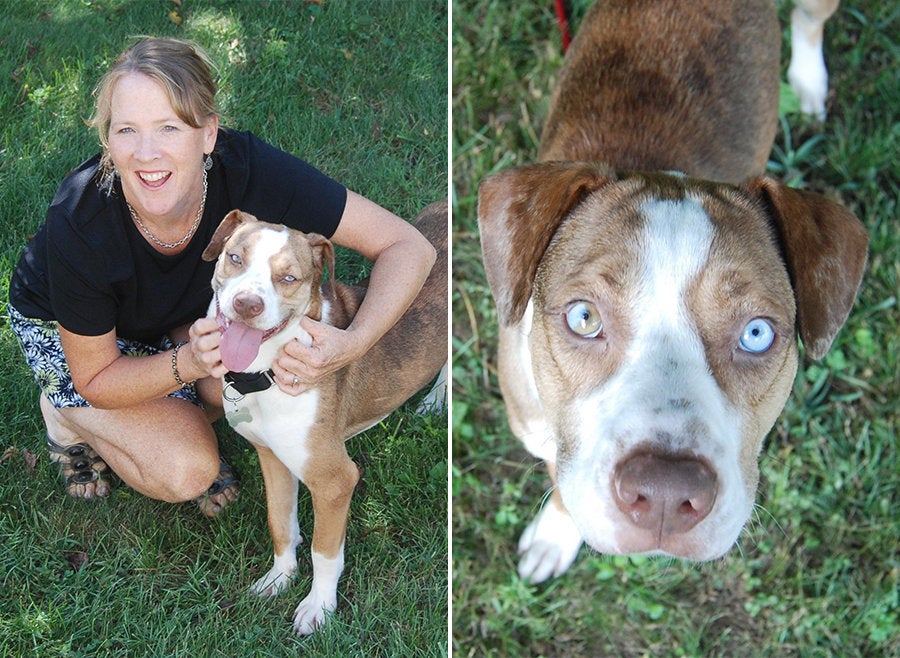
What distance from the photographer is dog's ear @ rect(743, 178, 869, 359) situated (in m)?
2.30

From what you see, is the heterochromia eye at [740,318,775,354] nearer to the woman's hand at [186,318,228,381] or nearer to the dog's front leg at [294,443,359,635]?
the dog's front leg at [294,443,359,635]

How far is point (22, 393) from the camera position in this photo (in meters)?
2.76

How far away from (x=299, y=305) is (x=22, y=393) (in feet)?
3.32

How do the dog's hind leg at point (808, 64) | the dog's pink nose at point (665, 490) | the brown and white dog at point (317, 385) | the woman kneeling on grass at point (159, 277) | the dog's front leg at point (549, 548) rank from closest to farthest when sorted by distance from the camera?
the dog's pink nose at point (665, 490) → the brown and white dog at point (317, 385) → the woman kneeling on grass at point (159, 277) → the dog's front leg at point (549, 548) → the dog's hind leg at point (808, 64)

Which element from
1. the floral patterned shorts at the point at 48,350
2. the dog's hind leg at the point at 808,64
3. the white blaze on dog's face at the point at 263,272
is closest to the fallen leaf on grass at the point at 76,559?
the floral patterned shorts at the point at 48,350

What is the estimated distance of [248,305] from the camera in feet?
7.45

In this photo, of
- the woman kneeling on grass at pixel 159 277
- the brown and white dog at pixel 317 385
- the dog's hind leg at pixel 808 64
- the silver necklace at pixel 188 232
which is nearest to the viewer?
the brown and white dog at pixel 317 385

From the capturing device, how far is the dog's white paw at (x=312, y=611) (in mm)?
2490

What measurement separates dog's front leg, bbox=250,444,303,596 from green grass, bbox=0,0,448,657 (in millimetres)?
35

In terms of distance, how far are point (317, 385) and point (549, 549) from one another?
5.08 ft

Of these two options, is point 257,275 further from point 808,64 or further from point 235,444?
point 808,64

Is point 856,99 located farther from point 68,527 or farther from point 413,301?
point 68,527

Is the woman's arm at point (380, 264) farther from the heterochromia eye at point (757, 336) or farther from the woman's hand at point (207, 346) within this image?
the heterochromia eye at point (757, 336)

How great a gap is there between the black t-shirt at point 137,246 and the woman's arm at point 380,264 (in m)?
0.08
